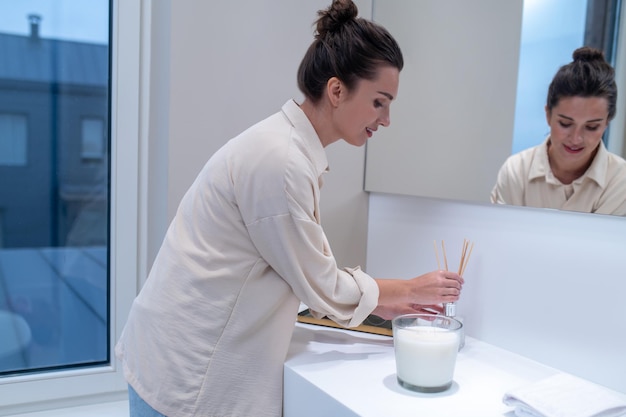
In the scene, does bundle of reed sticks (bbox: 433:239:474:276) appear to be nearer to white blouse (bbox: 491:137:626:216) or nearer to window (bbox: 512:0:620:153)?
white blouse (bbox: 491:137:626:216)

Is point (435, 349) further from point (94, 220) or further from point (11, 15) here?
point (11, 15)

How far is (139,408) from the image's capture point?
0.94 m

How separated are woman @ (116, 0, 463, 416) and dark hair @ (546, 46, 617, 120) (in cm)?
31

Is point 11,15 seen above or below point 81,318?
above

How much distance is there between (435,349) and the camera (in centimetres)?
85

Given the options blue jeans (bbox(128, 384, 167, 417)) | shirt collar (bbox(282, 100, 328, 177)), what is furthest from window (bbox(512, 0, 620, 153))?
blue jeans (bbox(128, 384, 167, 417))

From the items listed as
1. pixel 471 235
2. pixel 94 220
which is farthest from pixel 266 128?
pixel 94 220

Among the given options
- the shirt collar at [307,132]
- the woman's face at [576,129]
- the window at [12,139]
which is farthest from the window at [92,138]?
the woman's face at [576,129]

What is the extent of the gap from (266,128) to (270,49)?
529 mm

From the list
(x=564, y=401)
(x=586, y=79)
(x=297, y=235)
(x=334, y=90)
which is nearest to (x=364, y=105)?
(x=334, y=90)

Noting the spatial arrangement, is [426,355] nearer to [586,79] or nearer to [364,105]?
[364,105]

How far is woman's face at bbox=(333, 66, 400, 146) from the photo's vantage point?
98 centimetres

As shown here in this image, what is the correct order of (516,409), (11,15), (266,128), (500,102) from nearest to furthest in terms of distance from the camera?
(516,409)
(266,128)
(500,102)
(11,15)

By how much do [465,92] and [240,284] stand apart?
0.65 m
